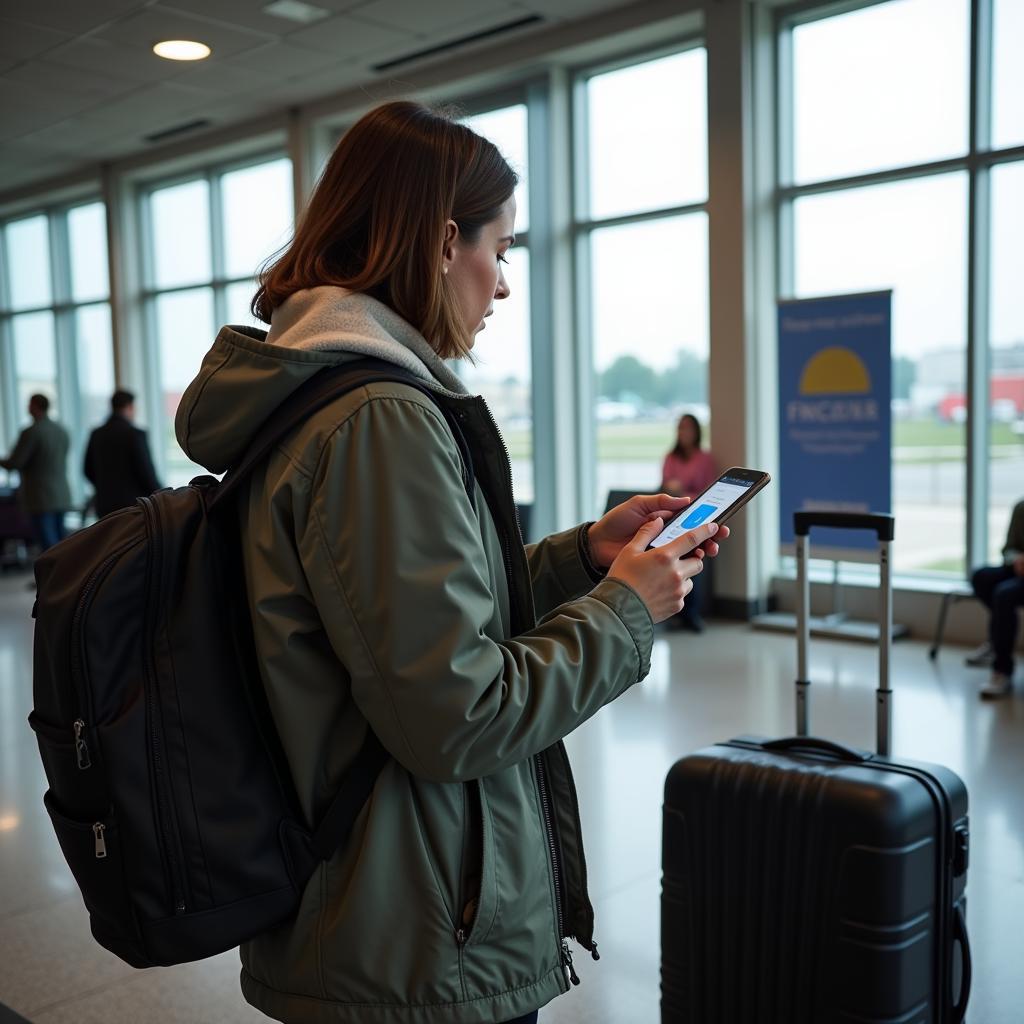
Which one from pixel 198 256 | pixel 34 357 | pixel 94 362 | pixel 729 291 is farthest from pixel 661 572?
pixel 34 357

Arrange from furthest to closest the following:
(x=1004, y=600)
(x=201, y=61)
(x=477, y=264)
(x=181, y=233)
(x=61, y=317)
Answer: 1. (x=61, y=317)
2. (x=181, y=233)
3. (x=201, y=61)
4. (x=1004, y=600)
5. (x=477, y=264)

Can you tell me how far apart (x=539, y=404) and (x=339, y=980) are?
24.3ft

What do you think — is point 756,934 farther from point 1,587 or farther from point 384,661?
point 1,587

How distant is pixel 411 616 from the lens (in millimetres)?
959

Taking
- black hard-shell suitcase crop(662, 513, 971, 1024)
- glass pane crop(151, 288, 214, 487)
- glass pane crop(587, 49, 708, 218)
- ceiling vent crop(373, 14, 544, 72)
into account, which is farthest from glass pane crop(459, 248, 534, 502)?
black hard-shell suitcase crop(662, 513, 971, 1024)

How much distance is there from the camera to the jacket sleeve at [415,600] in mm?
961

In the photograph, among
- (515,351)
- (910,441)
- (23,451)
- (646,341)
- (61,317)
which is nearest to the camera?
(910,441)

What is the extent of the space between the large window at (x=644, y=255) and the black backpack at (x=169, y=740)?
21.7ft

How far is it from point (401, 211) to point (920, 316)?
6106 mm

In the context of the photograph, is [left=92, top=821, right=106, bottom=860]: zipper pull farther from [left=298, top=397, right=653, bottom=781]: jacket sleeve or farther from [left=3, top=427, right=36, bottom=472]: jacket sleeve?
[left=3, top=427, right=36, bottom=472]: jacket sleeve

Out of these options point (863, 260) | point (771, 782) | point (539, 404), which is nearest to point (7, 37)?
point (539, 404)

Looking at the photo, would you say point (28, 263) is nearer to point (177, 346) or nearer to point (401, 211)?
point (177, 346)

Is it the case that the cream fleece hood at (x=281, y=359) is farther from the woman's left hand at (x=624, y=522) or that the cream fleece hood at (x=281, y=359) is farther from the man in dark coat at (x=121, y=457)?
the man in dark coat at (x=121, y=457)

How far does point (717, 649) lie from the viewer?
6.24 metres
